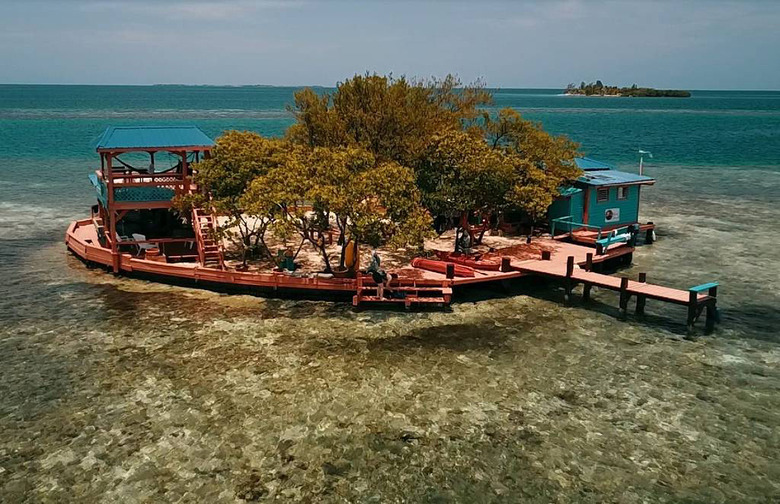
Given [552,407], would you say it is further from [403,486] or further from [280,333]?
[280,333]

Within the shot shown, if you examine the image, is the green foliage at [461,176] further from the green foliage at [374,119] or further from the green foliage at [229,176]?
the green foliage at [229,176]

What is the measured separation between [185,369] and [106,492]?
654cm

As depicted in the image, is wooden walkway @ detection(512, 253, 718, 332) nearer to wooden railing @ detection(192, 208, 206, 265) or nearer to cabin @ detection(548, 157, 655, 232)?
cabin @ detection(548, 157, 655, 232)

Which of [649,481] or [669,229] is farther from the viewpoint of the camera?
[669,229]

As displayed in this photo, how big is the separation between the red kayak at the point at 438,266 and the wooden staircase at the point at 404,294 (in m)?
1.92

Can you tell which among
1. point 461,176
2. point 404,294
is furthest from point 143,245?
point 461,176

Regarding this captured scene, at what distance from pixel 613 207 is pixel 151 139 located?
26.1m

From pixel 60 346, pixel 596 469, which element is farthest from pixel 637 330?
pixel 60 346

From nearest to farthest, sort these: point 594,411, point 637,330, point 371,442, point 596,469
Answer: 1. point 596,469
2. point 371,442
3. point 594,411
4. point 637,330

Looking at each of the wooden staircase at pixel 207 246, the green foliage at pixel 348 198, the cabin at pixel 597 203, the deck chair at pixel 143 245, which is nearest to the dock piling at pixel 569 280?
the green foliage at pixel 348 198

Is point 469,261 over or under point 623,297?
over

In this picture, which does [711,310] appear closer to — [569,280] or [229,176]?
[569,280]

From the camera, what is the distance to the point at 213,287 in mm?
29391

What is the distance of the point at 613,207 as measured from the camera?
126ft
